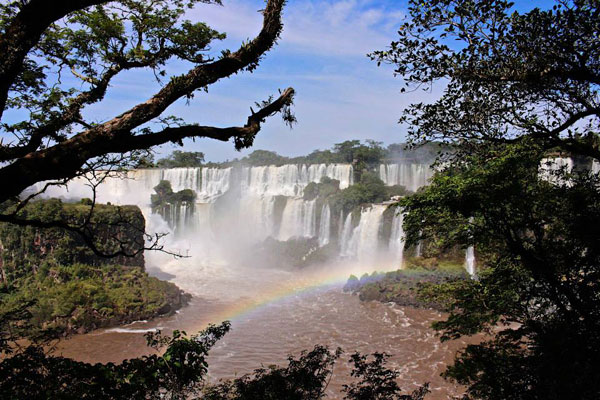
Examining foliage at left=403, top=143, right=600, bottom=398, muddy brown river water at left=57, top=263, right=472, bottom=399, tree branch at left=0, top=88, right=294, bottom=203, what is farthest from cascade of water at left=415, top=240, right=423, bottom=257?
tree branch at left=0, top=88, right=294, bottom=203

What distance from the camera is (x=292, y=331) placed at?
1744 cm

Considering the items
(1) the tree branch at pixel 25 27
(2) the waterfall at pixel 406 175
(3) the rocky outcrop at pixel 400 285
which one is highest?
(2) the waterfall at pixel 406 175

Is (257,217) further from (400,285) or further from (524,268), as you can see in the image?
(524,268)

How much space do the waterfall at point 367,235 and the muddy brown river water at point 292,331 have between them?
378 centimetres

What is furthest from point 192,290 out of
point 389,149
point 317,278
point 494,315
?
point 389,149

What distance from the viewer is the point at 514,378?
18.0 feet

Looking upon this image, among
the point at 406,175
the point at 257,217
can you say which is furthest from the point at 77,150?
the point at 406,175

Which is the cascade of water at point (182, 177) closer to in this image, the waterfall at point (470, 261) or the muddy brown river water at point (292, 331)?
the muddy brown river water at point (292, 331)

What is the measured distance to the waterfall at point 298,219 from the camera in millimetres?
34938

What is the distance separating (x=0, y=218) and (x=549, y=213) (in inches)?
312

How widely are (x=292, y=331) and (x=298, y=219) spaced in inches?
753

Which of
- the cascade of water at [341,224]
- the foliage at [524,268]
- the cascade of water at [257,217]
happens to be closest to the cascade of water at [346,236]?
the cascade of water at [341,224]

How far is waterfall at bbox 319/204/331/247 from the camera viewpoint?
109 feet

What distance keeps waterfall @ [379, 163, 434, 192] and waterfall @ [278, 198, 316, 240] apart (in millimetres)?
10077
